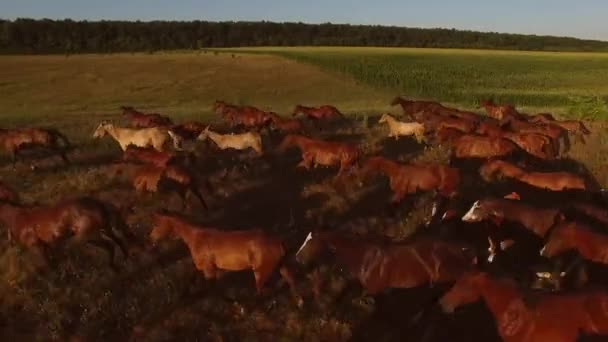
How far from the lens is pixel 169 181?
1096 cm

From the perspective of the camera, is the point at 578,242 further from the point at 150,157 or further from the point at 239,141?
the point at 239,141

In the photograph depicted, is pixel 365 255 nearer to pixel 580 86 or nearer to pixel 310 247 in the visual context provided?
pixel 310 247

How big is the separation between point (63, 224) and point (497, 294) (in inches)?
222

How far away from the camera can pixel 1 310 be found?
745 cm

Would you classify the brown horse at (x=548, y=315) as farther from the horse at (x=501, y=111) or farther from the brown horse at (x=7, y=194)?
the horse at (x=501, y=111)

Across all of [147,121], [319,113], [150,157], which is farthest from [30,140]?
[319,113]

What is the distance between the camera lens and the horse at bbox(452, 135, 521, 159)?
13.7m

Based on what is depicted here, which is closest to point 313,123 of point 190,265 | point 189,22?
point 190,265

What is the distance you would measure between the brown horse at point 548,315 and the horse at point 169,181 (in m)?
6.34

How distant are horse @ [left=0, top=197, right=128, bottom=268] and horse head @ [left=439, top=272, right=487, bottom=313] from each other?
15.3 ft

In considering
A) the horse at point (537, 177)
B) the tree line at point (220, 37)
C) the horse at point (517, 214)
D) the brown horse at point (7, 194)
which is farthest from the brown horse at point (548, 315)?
the tree line at point (220, 37)

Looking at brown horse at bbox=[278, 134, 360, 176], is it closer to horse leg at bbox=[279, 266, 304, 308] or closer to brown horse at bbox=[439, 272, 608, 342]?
horse leg at bbox=[279, 266, 304, 308]

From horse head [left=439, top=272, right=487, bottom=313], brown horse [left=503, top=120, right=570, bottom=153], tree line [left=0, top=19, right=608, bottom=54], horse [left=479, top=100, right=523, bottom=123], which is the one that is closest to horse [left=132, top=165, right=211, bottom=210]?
horse head [left=439, top=272, right=487, bottom=313]

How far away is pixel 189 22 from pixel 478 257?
109 meters
